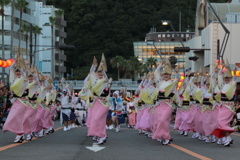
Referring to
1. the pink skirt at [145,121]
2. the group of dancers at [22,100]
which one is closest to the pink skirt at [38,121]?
the group of dancers at [22,100]

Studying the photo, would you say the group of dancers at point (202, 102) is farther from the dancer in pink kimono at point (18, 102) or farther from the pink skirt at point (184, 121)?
the dancer in pink kimono at point (18, 102)

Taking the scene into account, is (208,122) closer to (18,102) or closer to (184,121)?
(184,121)

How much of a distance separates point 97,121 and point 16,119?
218 cm

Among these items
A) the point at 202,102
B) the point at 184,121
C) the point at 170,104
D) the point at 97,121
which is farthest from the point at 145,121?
the point at 97,121

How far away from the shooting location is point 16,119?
17000 millimetres

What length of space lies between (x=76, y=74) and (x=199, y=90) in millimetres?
109581

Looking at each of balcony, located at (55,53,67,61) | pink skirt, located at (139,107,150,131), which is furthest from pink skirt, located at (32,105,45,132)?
balcony, located at (55,53,67,61)

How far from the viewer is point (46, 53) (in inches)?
4523

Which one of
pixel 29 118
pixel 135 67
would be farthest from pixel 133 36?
pixel 29 118

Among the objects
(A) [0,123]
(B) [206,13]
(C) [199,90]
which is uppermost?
(B) [206,13]

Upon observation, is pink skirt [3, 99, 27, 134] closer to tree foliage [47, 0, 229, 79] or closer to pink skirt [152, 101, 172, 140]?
pink skirt [152, 101, 172, 140]

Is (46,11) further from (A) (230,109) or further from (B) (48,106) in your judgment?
(A) (230,109)

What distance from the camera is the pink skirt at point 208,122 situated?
1861 cm

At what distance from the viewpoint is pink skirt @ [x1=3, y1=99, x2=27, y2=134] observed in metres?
16.8
